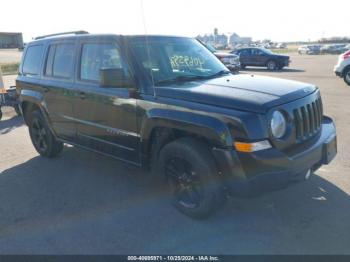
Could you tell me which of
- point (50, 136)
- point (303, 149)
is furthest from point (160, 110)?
point (50, 136)

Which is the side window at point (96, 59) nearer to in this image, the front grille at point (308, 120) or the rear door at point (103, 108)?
the rear door at point (103, 108)

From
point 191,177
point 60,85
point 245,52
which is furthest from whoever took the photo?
point 245,52

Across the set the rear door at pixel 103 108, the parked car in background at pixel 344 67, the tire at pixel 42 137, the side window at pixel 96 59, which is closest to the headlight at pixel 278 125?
the rear door at pixel 103 108

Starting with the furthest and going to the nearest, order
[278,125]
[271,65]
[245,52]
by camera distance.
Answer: [245,52] < [271,65] < [278,125]

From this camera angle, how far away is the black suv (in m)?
3.13

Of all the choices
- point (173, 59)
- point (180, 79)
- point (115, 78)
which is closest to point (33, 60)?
point (115, 78)

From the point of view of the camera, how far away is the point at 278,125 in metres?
3.21

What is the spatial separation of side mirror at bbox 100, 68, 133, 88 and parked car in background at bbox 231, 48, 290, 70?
809 inches

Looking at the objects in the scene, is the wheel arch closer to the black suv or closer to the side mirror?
the black suv

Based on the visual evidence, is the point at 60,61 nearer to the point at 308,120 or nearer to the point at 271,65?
the point at 308,120

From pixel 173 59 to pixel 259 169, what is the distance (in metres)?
1.88

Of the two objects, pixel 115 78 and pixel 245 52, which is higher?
pixel 115 78

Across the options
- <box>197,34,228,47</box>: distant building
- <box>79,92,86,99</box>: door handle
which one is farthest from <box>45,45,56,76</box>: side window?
<box>197,34,228,47</box>: distant building

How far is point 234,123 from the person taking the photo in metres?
3.09
